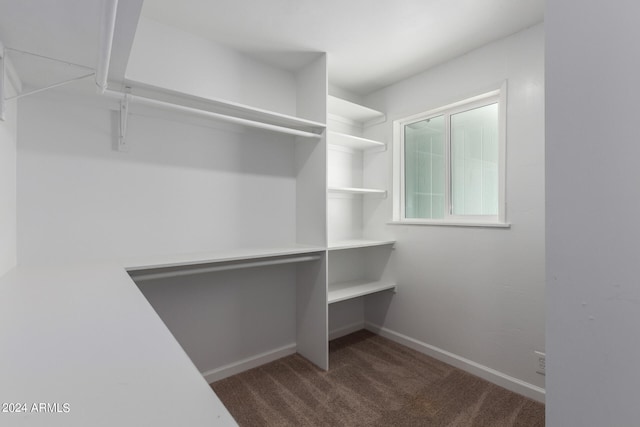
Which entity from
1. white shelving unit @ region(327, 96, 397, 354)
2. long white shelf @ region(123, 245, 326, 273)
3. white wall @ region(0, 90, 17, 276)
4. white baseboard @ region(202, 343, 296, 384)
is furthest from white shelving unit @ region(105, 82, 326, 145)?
white baseboard @ region(202, 343, 296, 384)

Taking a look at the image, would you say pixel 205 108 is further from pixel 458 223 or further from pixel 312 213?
pixel 458 223

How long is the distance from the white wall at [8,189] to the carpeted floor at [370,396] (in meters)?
1.39

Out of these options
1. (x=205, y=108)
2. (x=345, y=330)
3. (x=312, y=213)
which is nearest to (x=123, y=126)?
(x=205, y=108)

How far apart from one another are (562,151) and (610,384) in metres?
0.60

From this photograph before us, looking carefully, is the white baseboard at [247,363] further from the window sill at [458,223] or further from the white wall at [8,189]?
the window sill at [458,223]

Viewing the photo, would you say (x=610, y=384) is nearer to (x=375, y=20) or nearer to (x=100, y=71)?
(x=100, y=71)

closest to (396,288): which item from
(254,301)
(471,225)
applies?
(471,225)

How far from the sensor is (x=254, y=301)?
7.46 feet

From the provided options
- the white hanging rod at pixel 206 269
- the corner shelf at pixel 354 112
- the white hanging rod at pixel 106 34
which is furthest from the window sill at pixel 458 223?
the white hanging rod at pixel 106 34

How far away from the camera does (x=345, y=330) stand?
9.42 feet

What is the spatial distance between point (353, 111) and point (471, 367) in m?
2.32

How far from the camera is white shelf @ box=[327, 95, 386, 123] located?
2488 millimetres

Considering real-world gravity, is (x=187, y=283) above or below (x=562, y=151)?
below

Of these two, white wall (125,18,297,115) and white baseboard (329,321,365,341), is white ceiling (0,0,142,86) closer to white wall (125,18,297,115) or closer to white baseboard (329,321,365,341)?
white wall (125,18,297,115)
